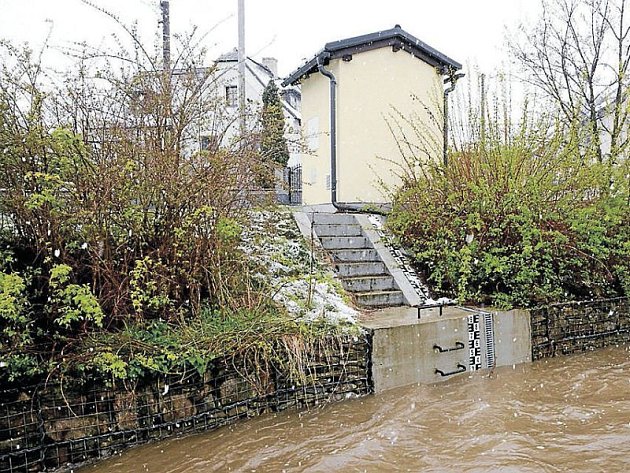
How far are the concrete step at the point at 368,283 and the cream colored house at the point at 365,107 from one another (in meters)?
2.65

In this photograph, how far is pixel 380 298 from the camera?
677cm

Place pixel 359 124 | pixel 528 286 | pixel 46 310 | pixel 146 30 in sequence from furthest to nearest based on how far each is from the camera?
pixel 359 124, pixel 528 286, pixel 146 30, pixel 46 310

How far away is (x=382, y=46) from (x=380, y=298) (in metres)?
5.28

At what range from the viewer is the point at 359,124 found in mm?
9930

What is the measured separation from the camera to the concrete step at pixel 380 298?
6.65 meters

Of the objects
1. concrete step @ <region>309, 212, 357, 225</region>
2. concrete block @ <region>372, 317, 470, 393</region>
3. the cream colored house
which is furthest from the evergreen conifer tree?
the cream colored house

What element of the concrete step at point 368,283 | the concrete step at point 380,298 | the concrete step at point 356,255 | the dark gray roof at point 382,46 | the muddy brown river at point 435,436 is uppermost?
the dark gray roof at point 382,46

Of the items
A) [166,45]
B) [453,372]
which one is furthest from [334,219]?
[166,45]

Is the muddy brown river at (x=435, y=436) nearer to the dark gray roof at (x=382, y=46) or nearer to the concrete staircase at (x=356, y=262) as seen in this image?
the concrete staircase at (x=356, y=262)

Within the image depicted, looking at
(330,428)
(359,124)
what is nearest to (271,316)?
(330,428)

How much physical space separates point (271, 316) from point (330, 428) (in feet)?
Answer: 3.65

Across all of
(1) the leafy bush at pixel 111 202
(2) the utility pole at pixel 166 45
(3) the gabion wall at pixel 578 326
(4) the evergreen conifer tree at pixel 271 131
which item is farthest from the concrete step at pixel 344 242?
(2) the utility pole at pixel 166 45

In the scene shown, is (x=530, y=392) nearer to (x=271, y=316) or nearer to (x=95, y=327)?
(x=271, y=316)

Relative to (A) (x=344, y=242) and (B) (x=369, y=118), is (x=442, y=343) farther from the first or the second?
(B) (x=369, y=118)
